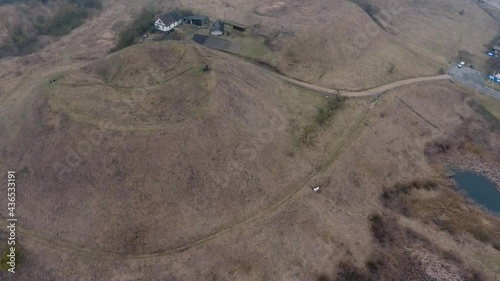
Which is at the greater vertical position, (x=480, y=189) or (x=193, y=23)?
(x=193, y=23)

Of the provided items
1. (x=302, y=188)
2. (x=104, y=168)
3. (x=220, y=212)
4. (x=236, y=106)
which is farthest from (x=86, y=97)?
(x=302, y=188)

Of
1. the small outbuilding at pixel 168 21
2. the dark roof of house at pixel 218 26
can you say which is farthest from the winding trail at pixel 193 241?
the small outbuilding at pixel 168 21

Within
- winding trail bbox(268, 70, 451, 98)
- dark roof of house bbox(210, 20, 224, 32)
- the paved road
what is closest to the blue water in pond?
winding trail bbox(268, 70, 451, 98)

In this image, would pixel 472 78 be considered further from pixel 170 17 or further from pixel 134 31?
pixel 134 31

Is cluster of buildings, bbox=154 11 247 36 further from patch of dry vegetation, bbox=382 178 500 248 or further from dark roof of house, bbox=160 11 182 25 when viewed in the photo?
patch of dry vegetation, bbox=382 178 500 248

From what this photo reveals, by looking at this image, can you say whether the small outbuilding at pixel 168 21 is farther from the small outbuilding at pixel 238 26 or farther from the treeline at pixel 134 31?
the small outbuilding at pixel 238 26

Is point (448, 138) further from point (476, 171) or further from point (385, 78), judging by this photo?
point (385, 78)

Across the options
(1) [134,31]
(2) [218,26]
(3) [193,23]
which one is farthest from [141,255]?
(3) [193,23]
